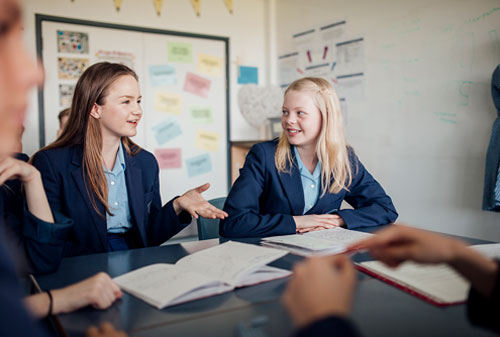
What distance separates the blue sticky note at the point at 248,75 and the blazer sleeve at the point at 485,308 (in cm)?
363

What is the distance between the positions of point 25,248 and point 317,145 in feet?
4.10

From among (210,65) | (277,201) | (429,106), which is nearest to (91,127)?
(277,201)

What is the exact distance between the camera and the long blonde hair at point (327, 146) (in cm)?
189

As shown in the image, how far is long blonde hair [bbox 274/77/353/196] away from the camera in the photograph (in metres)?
1.89

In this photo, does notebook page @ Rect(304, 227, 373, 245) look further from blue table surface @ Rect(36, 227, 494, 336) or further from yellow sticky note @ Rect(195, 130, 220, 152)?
yellow sticky note @ Rect(195, 130, 220, 152)

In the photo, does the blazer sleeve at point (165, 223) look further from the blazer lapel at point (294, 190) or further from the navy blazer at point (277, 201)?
the blazer lapel at point (294, 190)

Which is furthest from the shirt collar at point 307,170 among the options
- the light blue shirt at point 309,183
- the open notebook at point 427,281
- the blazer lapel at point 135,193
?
the open notebook at point 427,281

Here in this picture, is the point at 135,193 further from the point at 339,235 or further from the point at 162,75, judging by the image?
Answer: the point at 162,75

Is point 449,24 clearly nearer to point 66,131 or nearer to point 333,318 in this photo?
point 66,131

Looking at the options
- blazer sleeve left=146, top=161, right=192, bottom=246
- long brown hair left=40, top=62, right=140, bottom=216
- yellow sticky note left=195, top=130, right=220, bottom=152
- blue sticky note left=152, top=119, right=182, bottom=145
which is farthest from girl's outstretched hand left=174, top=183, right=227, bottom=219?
yellow sticky note left=195, top=130, right=220, bottom=152

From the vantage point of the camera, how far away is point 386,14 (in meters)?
3.00

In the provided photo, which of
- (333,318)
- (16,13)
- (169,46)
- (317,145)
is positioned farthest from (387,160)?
(16,13)

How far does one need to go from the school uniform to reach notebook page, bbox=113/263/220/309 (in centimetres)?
25

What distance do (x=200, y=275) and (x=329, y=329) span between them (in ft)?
1.64
